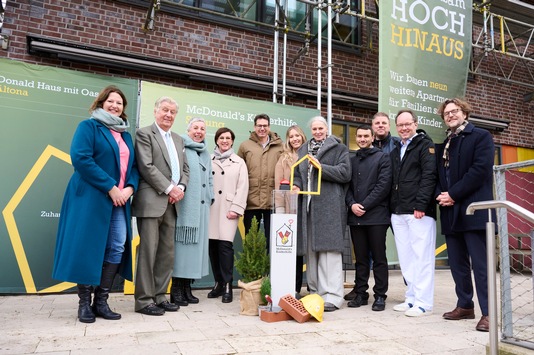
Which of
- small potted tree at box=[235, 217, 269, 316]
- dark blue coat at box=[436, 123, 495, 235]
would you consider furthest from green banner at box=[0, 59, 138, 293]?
dark blue coat at box=[436, 123, 495, 235]

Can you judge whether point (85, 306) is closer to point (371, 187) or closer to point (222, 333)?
point (222, 333)

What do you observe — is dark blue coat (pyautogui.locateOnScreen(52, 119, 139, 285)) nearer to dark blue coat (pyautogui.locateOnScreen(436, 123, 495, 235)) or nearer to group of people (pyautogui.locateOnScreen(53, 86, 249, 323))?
group of people (pyautogui.locateOnScreen(53, 86, 249, 323))

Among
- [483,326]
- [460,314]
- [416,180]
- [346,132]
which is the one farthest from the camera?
[346,132]

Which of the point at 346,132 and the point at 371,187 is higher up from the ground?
the point at 346,132

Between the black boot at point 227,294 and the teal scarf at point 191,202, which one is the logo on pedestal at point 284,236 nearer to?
the teal scarf at point 191,202

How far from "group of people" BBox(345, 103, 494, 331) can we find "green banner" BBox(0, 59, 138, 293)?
3055 mm

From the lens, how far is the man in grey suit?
3.58 metres

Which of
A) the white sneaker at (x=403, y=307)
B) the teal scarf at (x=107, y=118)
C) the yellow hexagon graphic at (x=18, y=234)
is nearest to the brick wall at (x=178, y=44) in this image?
the yellow hexagon graphic at (x=18, y=234)

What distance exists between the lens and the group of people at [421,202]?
3404 millimetres

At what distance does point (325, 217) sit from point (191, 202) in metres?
1.23

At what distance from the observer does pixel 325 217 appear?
3898mm

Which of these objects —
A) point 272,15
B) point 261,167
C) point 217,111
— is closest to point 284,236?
point 261,167

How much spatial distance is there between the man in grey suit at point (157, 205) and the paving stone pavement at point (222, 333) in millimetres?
211

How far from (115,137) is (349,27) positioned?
5.15 meters
